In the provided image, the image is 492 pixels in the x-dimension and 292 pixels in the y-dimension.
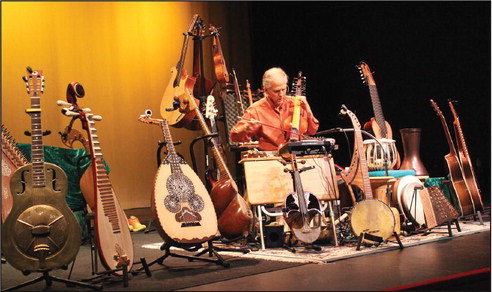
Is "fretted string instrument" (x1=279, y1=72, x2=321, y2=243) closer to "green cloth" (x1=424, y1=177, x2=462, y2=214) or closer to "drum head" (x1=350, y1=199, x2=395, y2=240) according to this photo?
"drum head" (x1=350, y1=199, x2=395, y2=240)

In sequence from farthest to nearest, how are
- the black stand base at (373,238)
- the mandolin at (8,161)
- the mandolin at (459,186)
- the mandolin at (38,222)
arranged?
1. the mandolin at (459,186)
2. the mandolin at (8,161)
3. the black stand base at (373,238)
4. the mandolin at (38,222)

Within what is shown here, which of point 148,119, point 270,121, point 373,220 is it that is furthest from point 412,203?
point 148,119

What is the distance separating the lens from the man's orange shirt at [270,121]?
5.30 m

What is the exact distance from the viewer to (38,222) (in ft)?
11.4

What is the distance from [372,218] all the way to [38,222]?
8.31 ft

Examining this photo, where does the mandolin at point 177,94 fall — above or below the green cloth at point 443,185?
above

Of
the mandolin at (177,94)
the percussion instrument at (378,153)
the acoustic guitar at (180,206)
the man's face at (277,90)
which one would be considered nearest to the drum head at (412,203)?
the percussion instrument at (378,153)

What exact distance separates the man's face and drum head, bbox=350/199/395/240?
1.28 m

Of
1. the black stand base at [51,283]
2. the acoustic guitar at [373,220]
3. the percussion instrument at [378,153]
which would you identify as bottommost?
the black stand base at [51,283]

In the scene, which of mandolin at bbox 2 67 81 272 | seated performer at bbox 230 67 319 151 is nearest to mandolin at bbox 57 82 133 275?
mandolin at bbox 2 67 81 272

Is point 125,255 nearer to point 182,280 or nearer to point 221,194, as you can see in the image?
point 182,280

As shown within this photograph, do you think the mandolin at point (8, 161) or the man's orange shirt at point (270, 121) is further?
the man's orange shirt at point (270, 121)

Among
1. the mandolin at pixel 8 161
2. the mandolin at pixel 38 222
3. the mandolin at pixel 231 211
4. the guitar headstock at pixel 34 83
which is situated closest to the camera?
the mandolin at pixel 38 222

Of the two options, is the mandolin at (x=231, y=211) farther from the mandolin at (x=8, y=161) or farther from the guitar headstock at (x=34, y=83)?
the mandolin at (x=8, y=161)
